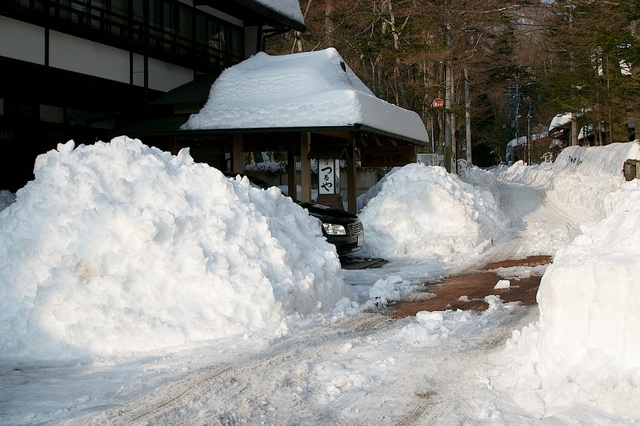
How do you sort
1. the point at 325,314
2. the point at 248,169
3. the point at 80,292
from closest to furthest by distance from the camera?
the point at 80,292 → the point at 325,314 → the point at 248,169

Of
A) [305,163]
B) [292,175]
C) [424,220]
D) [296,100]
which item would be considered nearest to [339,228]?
[424,220]

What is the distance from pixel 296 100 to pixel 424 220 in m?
4.33

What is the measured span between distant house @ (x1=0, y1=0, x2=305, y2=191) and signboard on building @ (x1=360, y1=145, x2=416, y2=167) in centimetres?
551

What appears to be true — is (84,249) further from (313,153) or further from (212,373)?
(313,153)

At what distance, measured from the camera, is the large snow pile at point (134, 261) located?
21.1ft

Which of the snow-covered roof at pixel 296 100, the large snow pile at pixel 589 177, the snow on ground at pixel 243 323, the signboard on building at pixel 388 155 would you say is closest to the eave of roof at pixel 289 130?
the snow-covered roof at pixel 296 100

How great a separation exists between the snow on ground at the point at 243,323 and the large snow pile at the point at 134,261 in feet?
0.06

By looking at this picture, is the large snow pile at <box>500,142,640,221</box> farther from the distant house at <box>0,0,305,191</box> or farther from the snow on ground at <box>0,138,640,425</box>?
the snow on ground at <box>0,138,640,425</box>

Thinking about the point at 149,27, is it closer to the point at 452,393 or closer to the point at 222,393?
the point at 222,393

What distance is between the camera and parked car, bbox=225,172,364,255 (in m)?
12.9

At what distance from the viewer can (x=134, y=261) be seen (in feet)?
22.4

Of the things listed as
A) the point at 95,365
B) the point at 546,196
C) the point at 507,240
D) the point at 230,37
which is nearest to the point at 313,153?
the point at 507,240

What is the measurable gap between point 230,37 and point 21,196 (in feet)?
49.2

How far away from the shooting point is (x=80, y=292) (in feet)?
21.5
